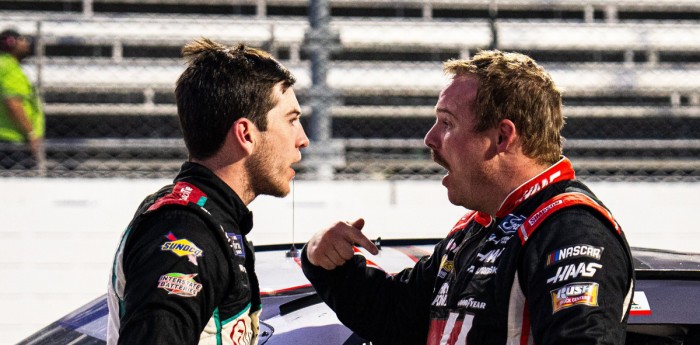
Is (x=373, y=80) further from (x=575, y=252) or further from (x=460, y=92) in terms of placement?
(x=575, y=252)

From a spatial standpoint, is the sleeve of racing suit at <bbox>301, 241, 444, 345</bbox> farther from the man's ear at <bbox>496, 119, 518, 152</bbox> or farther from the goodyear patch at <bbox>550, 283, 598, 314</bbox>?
the goodyear patch at <bbox>550, 283, 598, 314</bbox>

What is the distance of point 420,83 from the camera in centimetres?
527

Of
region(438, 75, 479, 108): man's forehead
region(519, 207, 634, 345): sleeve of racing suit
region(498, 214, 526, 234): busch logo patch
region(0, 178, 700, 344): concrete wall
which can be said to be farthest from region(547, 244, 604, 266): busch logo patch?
region(0, 178, 700, 344): concrete wall

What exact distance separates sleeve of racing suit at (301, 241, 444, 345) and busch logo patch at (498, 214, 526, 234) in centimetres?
36

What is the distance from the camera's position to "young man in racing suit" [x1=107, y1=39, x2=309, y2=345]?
1.42 m

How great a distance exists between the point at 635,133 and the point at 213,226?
4.35m

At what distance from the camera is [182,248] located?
57.7 inches

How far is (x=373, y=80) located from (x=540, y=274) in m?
3.82

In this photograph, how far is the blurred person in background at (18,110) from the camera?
5031mm

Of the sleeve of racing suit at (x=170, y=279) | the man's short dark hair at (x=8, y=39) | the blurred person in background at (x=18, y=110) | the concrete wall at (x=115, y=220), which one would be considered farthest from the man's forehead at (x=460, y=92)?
the man's short dark hair at (x=8, y=39)

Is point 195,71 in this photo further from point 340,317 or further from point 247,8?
point 247,8

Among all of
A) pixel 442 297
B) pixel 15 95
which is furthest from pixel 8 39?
pixel 442 297

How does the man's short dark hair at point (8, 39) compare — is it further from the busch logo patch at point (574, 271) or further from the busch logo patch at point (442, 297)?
the busch logo patch at point (574, 271)

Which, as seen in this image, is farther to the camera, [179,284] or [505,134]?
[505,134]
